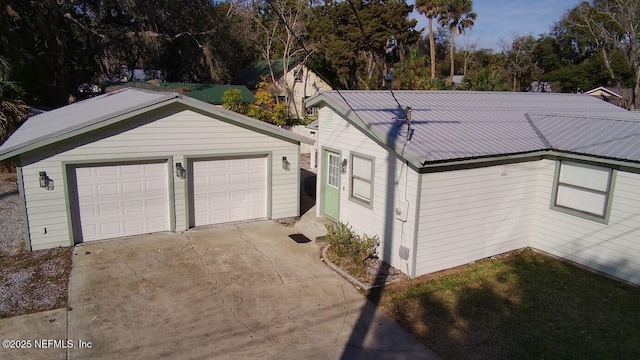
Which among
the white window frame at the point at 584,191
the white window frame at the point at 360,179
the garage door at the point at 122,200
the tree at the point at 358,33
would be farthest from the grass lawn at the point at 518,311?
the tree at the point at 358,33

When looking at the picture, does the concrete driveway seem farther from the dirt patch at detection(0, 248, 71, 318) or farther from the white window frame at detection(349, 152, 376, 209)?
the white window frame at detection(349, 152, 376, 209)

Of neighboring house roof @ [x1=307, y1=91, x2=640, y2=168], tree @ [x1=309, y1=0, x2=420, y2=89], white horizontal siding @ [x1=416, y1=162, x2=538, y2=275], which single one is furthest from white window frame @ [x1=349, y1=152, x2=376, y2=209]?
tree @ [x1=309, y1=0, x2=420, y2=89]

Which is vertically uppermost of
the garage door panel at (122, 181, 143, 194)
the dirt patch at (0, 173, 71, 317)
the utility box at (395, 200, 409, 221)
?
the utility box at (395, 200, 409, 221)

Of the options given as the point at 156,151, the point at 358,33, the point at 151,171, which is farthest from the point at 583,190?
the point at 358,33

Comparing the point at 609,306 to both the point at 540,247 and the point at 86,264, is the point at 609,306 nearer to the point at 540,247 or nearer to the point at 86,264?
the point at 540,247

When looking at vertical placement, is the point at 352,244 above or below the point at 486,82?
below

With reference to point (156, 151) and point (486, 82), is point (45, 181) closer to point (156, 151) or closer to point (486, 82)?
point (156, 151)
